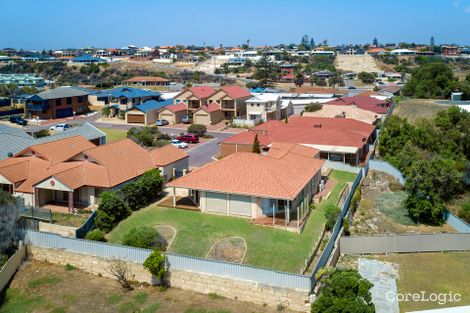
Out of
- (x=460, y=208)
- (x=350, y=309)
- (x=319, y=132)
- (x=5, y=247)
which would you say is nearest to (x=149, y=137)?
(x=319, y=132)

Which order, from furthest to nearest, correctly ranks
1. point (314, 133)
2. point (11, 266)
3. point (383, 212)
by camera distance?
point (314, 133)
point (383, 212)
point (11, 266)

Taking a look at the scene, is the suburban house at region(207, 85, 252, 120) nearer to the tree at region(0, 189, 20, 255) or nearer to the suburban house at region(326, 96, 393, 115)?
the suburban house at region(326, 96, 393, 115)

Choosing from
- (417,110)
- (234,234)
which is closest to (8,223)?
(234,234)

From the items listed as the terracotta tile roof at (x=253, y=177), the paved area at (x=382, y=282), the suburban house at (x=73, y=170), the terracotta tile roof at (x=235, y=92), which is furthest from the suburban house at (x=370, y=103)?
the paved area at (x=382, y=282)

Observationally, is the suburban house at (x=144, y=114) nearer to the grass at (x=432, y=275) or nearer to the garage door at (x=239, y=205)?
the garage door at (x=239, y=205)

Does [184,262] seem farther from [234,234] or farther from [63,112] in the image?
[63,112]

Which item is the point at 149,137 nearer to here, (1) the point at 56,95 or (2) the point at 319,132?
(2) the point at 319,132

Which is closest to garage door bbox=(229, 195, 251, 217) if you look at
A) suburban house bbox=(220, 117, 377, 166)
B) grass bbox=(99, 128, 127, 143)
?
suburban house bbox=(220, 117, 377, 166)
